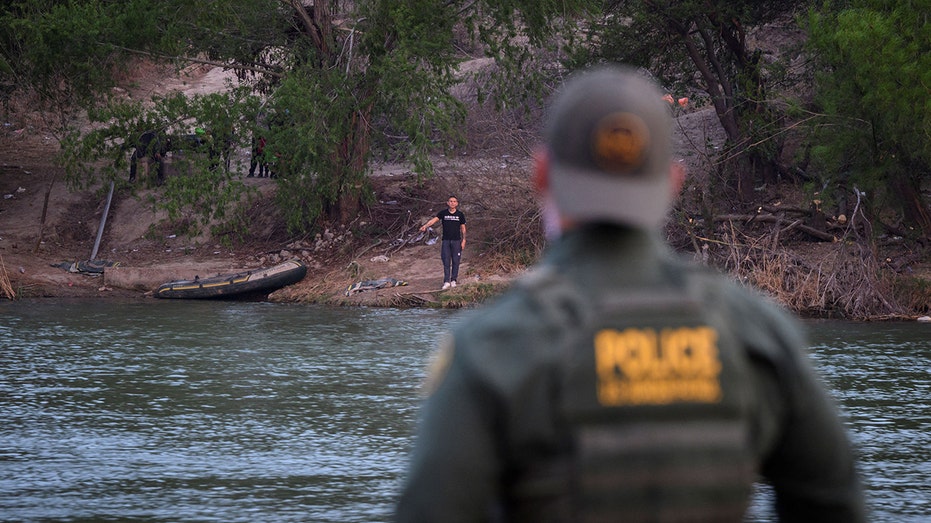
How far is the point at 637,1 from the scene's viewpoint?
23797mm

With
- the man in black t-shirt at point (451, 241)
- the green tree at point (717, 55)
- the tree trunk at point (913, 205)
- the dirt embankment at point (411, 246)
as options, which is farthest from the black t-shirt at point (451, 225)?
the tree trunk at point (913, 205)

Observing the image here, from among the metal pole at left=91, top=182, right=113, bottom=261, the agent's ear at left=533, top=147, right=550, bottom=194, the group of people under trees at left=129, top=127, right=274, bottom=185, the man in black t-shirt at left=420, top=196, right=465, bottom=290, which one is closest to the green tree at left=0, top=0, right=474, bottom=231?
the group of people under trees at left=129, top=127, right=274, bottom=185

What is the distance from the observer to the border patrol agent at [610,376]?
171 centimetres

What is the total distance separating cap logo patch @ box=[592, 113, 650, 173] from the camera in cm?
179

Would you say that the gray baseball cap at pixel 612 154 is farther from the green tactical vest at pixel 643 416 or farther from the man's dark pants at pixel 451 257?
the man's dark pants at pixel 451 257

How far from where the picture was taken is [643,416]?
68.1 inches

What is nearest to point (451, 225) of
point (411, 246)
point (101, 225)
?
point (411, 246)

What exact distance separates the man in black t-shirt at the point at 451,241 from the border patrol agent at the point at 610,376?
1852 cm

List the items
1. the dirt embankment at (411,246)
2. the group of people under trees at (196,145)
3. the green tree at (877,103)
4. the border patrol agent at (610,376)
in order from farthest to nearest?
the group of people under trees at (196,145), the dirt embankment at (411,246), the green tree at (877,103), the border patrol agent at (610,376)

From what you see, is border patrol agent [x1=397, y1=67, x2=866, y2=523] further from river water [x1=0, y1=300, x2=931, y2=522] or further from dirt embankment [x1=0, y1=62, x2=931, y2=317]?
dirt embankment [x1=0, y1=62, x2=931, y2=317]

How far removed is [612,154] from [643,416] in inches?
15.7

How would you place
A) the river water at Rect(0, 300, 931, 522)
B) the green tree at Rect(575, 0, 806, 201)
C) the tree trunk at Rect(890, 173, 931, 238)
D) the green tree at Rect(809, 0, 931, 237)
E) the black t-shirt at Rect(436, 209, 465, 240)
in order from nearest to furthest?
the river water at Rect(0, 300, 931, 522)
the green tree at Rect(809, 0, 931, 237)
the tree trunk at Rect(890, 173, 931, 238)
the black t-shirt at Rect(436, 209, 465, 240)
the green tree at Rect(575, 0, 806, 201)

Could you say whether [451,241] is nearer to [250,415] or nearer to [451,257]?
[451,257]

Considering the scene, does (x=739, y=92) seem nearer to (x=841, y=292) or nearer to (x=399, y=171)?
(x=841, y=292)
